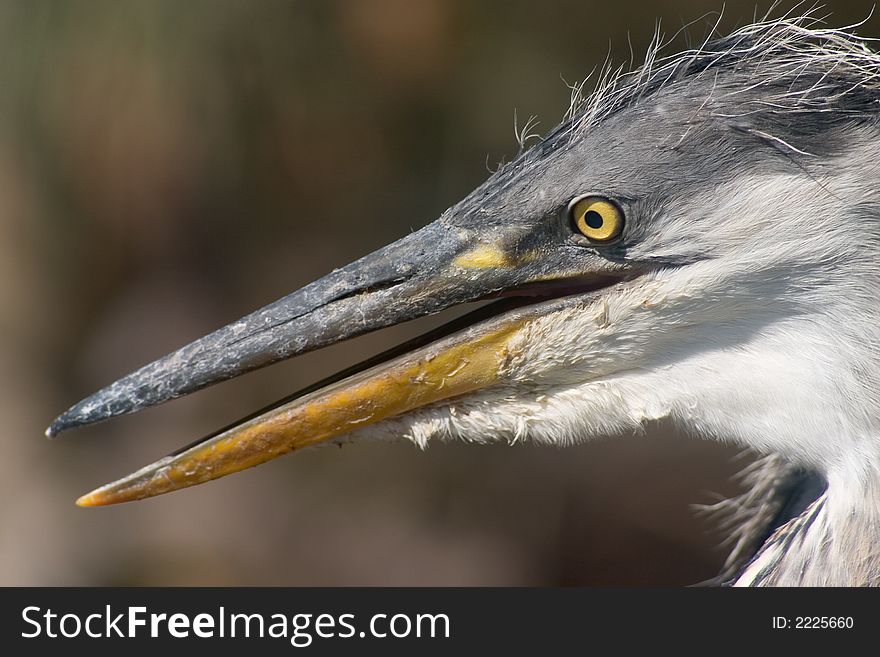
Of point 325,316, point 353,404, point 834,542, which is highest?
point 325,316

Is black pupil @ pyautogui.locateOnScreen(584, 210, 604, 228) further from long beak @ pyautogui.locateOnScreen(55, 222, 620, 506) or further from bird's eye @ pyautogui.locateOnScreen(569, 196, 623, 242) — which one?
long beak @ pyautogui.locateOnScreen(55, 222, 620, 506)

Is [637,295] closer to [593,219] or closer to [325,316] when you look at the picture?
[593,219]

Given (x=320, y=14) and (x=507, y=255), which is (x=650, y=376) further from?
(x=320, y=14)

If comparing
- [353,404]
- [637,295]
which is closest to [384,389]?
[353,404]

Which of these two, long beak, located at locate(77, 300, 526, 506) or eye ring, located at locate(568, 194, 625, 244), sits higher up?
eye ring, located at locate(568, 194, 625, 244)

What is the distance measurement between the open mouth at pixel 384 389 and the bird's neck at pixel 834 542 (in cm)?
53

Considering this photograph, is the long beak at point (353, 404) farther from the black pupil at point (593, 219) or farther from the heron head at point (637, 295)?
the black pupil at point (593, 219)

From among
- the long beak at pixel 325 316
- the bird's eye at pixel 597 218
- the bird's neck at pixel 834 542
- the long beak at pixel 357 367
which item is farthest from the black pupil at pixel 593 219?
the bird's neck at pixel 834 542

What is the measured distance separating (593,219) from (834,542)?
0.70 metres

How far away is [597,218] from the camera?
156 cm

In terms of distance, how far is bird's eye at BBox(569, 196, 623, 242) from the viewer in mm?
1545

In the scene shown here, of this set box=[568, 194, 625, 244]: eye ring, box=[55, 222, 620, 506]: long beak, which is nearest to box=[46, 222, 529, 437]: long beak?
box=[55, 222, 620, 506]: long beak

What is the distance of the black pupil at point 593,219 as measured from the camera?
1.56 m

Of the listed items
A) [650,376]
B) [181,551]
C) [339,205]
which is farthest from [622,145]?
[181,551]
